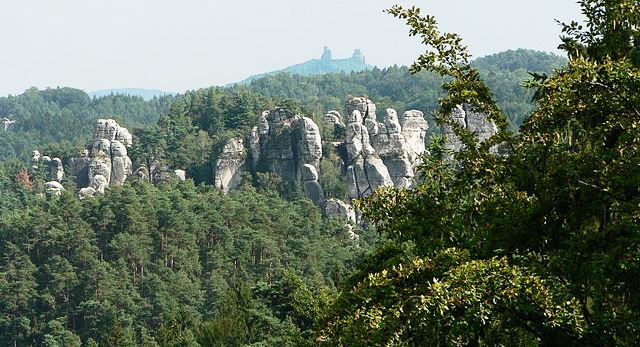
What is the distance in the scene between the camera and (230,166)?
73.2m

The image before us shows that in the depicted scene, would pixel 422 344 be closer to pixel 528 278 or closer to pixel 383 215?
pixel 528 278

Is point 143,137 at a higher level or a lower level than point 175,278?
higher

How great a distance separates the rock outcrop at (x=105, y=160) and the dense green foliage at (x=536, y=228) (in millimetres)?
72516

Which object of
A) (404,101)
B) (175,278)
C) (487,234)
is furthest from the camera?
(404,101)

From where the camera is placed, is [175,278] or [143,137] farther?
[143,137]

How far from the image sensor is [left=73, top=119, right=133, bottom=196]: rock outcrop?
3098 inches

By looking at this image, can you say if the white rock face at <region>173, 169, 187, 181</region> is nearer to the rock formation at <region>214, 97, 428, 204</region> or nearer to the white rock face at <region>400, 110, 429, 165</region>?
the rock formation at <region>214, 97, 428, 204</region>

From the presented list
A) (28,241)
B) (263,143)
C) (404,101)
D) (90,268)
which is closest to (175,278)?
(90,268)

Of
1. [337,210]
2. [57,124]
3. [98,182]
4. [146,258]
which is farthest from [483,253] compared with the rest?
[57,124]

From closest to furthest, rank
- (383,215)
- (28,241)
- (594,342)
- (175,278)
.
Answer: (594,342) → (383,215) → (175,278) → (28,241)

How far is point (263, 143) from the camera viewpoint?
7250 cm

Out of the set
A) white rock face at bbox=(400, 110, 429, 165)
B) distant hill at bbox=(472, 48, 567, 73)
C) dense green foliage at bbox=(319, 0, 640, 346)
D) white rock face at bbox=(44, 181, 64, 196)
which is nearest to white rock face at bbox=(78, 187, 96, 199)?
white rock face at bbox=(44, 181, 64, 196)

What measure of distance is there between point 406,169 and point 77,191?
31944mm

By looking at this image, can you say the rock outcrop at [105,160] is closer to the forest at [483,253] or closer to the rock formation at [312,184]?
the rock formation at [312,184]
